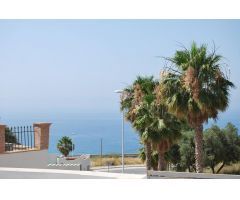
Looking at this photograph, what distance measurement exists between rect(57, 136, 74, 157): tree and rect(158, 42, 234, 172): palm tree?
22709 mm

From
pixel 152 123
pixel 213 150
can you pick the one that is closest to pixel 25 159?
pixel 152 123

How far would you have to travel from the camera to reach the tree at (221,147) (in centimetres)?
2631

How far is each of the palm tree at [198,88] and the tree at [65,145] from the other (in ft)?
74.5

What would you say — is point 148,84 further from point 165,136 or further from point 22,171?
point 22,171

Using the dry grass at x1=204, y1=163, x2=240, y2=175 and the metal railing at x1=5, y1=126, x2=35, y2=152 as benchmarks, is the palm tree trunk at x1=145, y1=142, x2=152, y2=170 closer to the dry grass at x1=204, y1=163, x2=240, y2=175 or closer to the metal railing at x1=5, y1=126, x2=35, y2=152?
the metal railing at x1=5, y1=126, x2=35, y2=152

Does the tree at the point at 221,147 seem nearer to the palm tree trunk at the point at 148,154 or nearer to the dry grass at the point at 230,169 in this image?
the dry grass at the point at 230,169

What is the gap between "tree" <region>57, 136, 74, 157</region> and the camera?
3653 cm

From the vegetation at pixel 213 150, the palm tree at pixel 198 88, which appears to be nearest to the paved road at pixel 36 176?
the palm tree at pixel 198 88

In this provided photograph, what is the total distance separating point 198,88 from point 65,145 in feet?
78.6

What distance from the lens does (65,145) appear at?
36.9 meters

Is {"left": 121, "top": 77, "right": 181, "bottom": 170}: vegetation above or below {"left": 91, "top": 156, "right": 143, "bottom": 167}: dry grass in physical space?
above

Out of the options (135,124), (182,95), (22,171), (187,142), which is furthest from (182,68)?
(187,142)

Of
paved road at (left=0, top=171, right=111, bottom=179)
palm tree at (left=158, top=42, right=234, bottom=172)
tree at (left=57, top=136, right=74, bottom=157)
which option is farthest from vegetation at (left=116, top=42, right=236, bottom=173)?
tree at (left=57, top=136, right=74, bottom=157)
